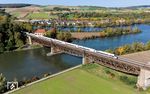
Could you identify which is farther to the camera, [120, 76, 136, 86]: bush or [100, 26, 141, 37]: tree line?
[100, 26, 141, 37]: tree line

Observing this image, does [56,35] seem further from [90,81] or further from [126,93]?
[126,93]

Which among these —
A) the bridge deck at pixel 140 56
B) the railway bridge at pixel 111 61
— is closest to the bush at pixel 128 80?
the railway bridge at pixel 111 61

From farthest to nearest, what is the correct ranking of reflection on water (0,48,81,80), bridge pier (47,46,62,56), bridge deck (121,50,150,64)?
bridge pier (47,46,62,56) → bridge deck (121,50,150,64) → reflection on water (0,48,81,80)

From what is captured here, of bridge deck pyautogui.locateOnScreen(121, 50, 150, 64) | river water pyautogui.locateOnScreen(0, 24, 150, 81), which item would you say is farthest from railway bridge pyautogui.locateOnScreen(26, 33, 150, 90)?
bridge deck pyautogui.locateOnScreen(121, 50, 150, 64)

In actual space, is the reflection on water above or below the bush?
below

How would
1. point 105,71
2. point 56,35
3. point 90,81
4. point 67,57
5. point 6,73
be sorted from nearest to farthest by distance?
point 90,81 < point 105,71 < point 6,73 < point 67,57 < point 56,35

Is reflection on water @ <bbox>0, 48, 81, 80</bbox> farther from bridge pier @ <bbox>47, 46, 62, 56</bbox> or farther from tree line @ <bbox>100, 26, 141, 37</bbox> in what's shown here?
tree line @ <bbox>100, 26, 141, 37</bbox>

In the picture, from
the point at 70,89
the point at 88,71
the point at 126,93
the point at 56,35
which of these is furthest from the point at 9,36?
the point at 126,93

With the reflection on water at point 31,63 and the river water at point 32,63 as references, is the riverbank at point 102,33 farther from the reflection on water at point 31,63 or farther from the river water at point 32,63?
the reflection on water at point 31,63
